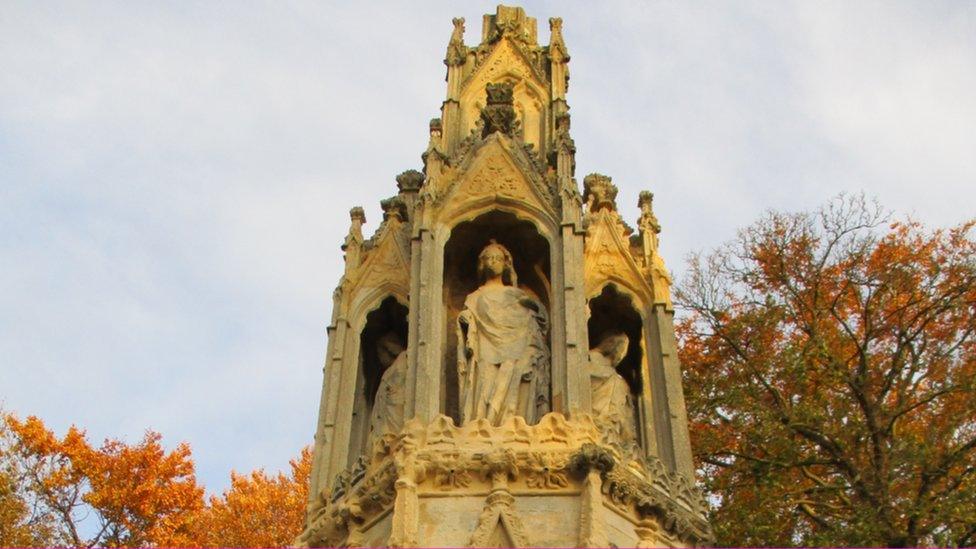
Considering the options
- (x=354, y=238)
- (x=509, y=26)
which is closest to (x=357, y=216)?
(x=354, y=238)

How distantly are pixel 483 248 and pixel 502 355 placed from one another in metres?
1.86

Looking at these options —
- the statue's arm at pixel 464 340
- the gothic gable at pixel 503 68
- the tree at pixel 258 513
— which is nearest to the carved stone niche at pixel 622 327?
the statue's arm at pixel 464 340

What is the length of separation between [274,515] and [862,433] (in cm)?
1184

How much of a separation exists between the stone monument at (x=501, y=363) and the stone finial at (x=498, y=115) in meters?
0.02

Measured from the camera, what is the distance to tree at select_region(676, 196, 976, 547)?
13773 mm

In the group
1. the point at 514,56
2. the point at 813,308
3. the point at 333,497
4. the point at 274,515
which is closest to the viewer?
the point at 333,497

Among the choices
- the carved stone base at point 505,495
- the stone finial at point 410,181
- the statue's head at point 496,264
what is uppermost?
the stone finial at point 410,181

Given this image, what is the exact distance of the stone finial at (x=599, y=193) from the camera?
42.5 ft

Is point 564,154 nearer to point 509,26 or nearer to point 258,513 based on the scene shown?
point 509,26

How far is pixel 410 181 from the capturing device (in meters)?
13.0

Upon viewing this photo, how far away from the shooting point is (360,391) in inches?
468

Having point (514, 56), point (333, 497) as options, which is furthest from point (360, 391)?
point (514, 56)

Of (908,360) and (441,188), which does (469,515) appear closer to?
(441,188)

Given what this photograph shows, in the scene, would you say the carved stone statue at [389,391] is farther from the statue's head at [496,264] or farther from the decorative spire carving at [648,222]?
the decorative spire carving at [648,222]
